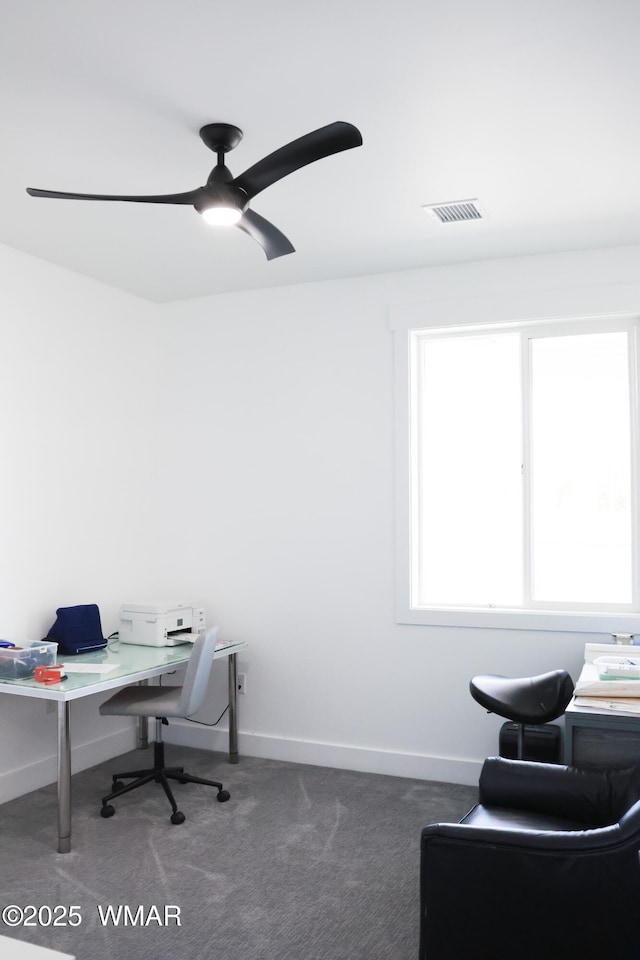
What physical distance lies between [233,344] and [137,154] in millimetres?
1934

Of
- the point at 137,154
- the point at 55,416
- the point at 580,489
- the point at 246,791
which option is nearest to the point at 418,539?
the point at 580,489

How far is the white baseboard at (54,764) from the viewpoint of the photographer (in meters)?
3.86

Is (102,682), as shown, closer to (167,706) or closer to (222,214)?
(167,706)

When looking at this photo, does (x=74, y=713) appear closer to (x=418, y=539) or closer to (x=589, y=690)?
Answer: (x=418, y=539)

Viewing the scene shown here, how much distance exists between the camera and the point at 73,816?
3.64 meters

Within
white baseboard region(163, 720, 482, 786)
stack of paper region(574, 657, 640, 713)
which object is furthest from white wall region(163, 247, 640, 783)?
stack of paper region(574, 657, 640, 713)

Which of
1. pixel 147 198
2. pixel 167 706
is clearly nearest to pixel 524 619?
pixel 167 706

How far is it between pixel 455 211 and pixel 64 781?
2.98 metres

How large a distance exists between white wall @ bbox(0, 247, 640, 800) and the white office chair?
0.55 meters

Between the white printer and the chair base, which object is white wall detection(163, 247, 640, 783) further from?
the chair base

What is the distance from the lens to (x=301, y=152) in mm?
2264

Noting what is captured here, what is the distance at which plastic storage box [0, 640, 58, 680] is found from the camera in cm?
350

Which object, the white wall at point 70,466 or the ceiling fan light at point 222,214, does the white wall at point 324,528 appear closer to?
the white wall at point 70,466

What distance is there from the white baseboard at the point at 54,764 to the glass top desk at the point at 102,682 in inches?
17.1
